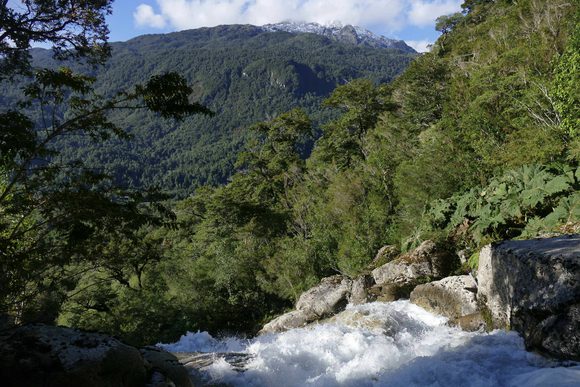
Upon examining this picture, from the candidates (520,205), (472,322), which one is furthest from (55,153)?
(520,205)

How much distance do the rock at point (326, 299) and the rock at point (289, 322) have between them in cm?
21

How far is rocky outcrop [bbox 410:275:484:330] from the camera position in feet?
34.7

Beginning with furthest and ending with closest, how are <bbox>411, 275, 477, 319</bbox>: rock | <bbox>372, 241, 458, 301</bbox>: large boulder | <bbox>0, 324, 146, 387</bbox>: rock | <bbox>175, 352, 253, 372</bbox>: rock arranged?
<bbox>372, 241, 458, 301</bbox>: large boulder → <bbox>411, 275, 477, 319</bbox>: rock → <bbox>175, 352, 253, 372</bbox>: rock → <bbox>0, 324, 146, 387</bbox>: rock

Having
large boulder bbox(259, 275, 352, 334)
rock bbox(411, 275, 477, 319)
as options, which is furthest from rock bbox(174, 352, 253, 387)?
large boulder bbox(259, 275, 352, 334)

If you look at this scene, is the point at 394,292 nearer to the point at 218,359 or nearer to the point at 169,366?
the point at 218,359

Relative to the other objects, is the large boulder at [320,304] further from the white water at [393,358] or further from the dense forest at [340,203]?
the white water at [393,358]

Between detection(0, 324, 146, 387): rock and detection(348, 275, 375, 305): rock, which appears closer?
detection(0, 324, 146, 387): rock

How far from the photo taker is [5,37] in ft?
22.7

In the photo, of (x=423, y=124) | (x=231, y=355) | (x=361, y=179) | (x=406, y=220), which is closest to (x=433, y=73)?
(x=423, y=124)

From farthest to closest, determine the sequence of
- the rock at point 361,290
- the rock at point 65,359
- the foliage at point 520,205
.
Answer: the rock at point 361,290
the foliage at point 520,205
the rock at point 65,359

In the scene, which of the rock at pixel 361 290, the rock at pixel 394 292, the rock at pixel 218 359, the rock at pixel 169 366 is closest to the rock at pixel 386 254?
the rock at pixel 361 290

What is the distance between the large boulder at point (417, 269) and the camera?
14.7m

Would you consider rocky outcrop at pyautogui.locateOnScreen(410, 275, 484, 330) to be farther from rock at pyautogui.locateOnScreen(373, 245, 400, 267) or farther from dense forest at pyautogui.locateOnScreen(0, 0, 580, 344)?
rock at pyautogui.locateOnScreen(373, 245, 400, 267)

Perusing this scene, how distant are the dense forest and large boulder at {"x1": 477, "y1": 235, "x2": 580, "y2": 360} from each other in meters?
3.24
